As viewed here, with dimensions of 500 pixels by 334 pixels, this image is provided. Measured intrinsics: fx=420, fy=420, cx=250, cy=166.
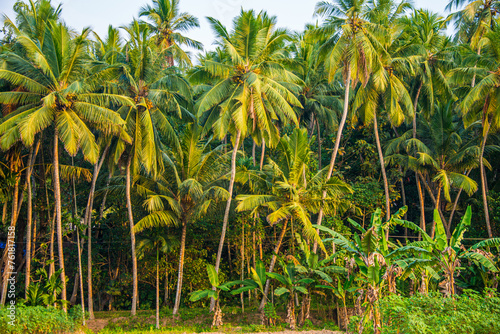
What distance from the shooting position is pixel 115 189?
1672 cm

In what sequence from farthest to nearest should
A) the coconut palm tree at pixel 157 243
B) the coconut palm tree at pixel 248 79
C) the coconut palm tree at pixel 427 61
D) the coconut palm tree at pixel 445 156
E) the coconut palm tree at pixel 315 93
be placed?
the coconut palm tree at pixel 315 93 < the coconut palm tree at pixel 427 61 < the coconut palm tree at pixel 445 156 < the coconut palm tree at pixel 157 243 < the coconut palm tree at pixel 248 79

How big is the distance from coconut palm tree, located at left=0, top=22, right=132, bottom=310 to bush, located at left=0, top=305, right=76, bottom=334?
2.08 meters

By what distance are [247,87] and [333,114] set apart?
6.55 metres

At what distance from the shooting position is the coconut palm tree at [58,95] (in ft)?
42.2

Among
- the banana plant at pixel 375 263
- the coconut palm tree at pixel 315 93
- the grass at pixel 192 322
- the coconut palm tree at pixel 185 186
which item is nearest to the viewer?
the banana plant at pixel 375 263

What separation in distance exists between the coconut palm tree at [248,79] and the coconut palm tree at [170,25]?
5832 millimetres

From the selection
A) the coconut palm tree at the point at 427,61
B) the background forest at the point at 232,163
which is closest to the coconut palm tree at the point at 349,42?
the background forest at the point at 232,163

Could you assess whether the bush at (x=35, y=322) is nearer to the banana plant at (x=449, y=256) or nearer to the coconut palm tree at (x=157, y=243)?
the coconut palm tree at (x=157, y=243)

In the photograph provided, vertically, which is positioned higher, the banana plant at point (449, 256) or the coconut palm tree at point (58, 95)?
the coconut palm tree at point (58, 95)

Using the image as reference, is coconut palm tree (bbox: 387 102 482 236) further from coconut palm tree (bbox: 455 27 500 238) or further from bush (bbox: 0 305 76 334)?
bush (bbox: 0 305 76 334)

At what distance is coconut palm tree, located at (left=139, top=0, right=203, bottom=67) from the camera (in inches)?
854

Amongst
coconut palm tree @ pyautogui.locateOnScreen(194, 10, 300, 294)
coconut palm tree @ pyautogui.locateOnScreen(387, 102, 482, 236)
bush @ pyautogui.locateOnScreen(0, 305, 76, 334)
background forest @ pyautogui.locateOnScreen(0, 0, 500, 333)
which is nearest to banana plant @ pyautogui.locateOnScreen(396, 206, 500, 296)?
background forest @ pyautogui.locateOnScreen(0, 0, 500, 333)

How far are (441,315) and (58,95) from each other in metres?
12.2

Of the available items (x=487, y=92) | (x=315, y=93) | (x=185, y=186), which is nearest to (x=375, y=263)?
(x=185, y=186)
